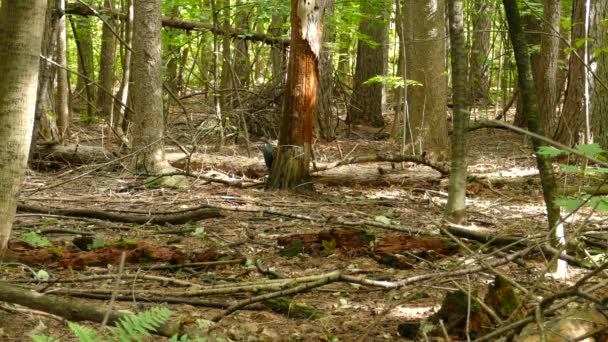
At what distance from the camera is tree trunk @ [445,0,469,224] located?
5.50 meters

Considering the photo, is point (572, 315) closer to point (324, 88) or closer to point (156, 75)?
point (156, 75)

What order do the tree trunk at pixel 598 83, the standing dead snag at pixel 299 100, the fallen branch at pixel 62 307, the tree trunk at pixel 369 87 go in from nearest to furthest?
the fallen branch at pixel 62 307 < the standing dead snag at pixel 299 100 < the tree trunk at pixel 598 83 < the tree trunk at pixel 369 87

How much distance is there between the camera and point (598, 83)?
30.0 feet

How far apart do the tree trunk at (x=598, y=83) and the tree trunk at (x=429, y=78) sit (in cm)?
225

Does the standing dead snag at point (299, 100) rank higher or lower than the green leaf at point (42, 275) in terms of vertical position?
higher

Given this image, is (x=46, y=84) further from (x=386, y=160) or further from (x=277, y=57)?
(x=277, y=57)

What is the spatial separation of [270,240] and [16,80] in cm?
278

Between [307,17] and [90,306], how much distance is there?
5.72m

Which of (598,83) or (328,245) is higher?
(598,83)

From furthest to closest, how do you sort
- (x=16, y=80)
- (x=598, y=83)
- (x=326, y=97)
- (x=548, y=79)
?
(x=326, y=97), (x=548, y=79), (x=598, y=83), (x=16, y=80)

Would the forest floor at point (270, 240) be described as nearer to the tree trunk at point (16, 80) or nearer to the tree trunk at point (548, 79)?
the tree trunk at point (16, 80)

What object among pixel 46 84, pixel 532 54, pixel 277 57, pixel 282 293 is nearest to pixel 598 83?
pixel 532 54

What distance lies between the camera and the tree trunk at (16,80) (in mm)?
3771

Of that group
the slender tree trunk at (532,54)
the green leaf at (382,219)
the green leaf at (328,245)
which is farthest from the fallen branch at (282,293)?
the slender tree trunk at (532,54)
